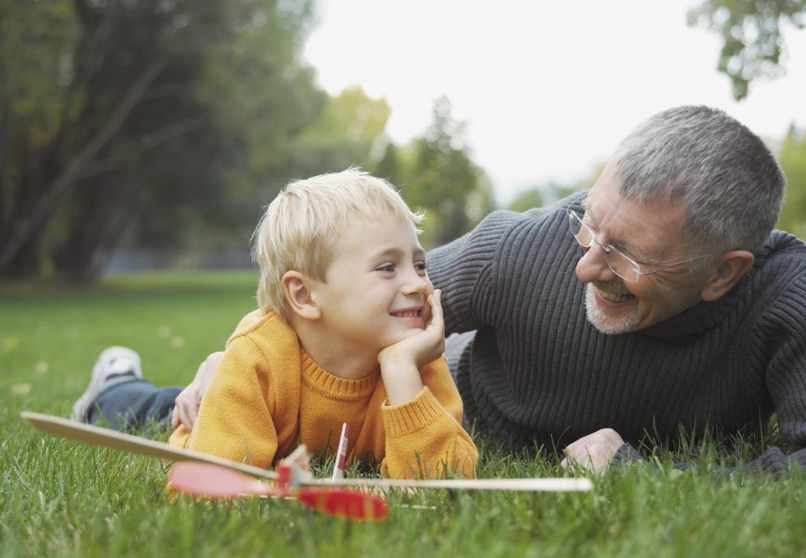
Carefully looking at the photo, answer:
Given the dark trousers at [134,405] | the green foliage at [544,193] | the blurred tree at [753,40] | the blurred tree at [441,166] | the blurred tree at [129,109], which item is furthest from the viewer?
the green foliage at [544,193]

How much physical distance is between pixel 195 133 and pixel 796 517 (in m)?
23.4

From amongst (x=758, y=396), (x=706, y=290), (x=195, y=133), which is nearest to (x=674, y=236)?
(x=706, y=290)

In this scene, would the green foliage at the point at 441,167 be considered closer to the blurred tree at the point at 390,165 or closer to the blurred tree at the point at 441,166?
the blurred tree at the point at 441,166

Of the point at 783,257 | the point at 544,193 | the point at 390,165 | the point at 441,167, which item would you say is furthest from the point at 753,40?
the point at 544,193

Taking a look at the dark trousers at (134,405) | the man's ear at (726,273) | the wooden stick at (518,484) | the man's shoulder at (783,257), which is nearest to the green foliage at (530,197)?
the dark trousers at (134,405)

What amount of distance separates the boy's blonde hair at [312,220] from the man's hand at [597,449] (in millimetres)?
968

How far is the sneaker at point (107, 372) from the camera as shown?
13.6 ft

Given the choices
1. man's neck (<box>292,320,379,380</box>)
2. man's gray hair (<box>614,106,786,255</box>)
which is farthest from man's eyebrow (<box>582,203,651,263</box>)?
man's neck (<box>292,320,379,380</box>)

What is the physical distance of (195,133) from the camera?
23.6 meters

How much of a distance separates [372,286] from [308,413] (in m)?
0.53

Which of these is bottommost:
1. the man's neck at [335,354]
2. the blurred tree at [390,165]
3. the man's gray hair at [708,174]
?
the blurred tree at [390,165]

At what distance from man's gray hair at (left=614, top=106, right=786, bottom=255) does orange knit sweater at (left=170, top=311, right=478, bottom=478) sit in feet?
3.23

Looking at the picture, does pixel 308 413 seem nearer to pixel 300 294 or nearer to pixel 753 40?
pixel 300 294

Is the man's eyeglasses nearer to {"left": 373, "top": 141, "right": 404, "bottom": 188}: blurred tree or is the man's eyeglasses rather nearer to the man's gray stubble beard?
the man's gray stubble beard
